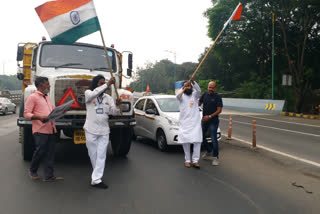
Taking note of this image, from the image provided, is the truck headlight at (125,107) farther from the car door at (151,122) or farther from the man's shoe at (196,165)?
the car door at (151,122)

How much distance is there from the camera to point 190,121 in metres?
6.67

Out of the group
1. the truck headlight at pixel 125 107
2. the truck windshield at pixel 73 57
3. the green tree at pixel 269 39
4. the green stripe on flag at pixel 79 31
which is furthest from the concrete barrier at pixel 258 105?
the green stripe on flag at pixel 79 31

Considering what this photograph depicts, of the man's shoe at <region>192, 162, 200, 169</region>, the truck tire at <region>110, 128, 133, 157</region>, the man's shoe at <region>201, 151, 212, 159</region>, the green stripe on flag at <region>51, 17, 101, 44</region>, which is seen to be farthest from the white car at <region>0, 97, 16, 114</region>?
the man's shoe at <region>192, 162, 200, 169</region>

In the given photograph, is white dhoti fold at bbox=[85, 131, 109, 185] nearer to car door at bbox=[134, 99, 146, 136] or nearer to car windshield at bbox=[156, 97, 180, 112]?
car windshield at bbox=[156, 97, 180, 112]

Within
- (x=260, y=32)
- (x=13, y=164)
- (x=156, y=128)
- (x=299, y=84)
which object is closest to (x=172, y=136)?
A: (x=156, y=128)

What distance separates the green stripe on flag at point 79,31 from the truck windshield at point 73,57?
167 centimetres

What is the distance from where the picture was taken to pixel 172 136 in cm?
797

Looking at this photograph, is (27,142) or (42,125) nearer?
(42,125)

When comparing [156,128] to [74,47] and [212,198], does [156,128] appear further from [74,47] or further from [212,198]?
[212,198]

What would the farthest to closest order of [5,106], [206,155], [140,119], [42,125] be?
1. [5,106]
2. [140,119]
3. [206,155]
4. [42,125]

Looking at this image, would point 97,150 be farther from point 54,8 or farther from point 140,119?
point 140,119

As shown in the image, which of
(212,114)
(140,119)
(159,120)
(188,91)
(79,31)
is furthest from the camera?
(140,119)

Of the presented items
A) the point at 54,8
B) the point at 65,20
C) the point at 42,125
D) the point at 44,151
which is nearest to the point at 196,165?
the point at 44,151

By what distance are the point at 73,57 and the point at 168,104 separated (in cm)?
313
